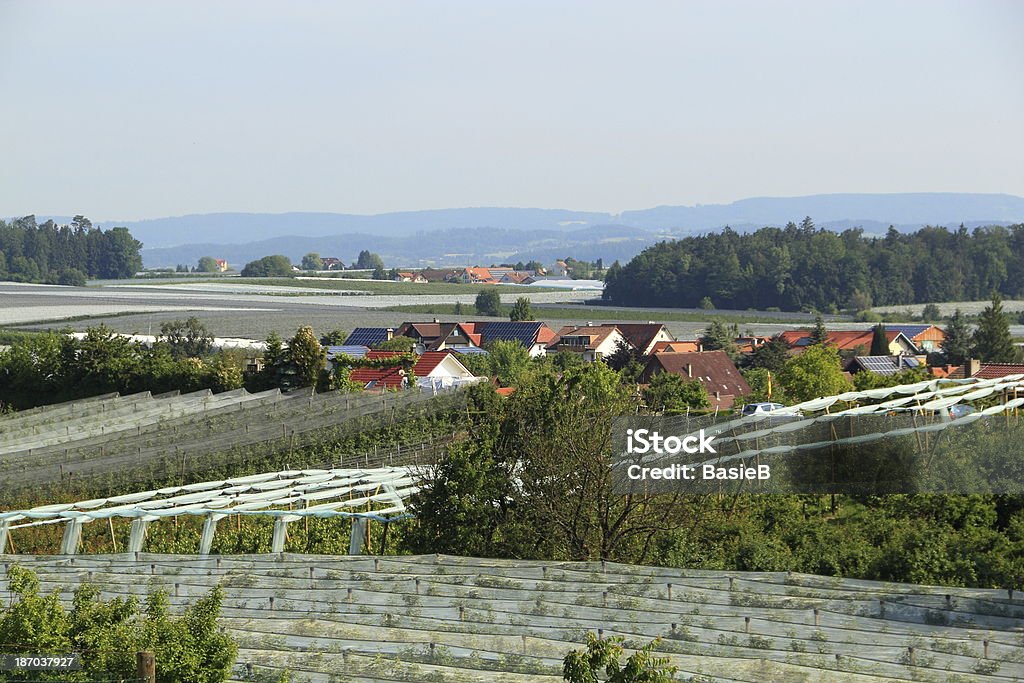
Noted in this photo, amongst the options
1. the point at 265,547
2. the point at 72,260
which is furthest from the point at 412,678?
the point at 72,260

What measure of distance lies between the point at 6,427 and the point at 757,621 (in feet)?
78.2

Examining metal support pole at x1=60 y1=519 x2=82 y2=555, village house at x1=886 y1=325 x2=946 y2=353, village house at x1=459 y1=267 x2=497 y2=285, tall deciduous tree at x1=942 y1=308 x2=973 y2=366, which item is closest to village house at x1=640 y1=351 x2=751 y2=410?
tall deciduous tree at x1=942 y1=308 x2=973 y2=366

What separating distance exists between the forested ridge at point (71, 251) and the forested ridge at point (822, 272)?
65.5 metres

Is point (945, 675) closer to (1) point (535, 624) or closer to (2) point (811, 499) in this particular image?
(1) point (535, 624)

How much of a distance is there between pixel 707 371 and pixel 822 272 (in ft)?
204

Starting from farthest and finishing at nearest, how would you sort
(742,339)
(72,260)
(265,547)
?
(72,260), (742,339), (265,547)

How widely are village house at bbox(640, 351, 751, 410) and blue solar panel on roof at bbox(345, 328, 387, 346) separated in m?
18.4

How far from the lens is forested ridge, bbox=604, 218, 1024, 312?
107938 mm

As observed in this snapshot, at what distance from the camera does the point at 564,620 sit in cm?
1131

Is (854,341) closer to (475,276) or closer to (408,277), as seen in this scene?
(408,277)

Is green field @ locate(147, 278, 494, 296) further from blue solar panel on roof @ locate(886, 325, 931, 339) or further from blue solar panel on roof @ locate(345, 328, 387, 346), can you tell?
blue solar panel on roof @ locate(886, 325, 931, 339)

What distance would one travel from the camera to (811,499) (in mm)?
16766

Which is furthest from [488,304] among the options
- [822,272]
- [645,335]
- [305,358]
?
[305,358]

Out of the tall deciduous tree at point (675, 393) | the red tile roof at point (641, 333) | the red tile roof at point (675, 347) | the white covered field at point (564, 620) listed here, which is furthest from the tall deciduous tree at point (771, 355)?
the white covered field at point (564, 620)
